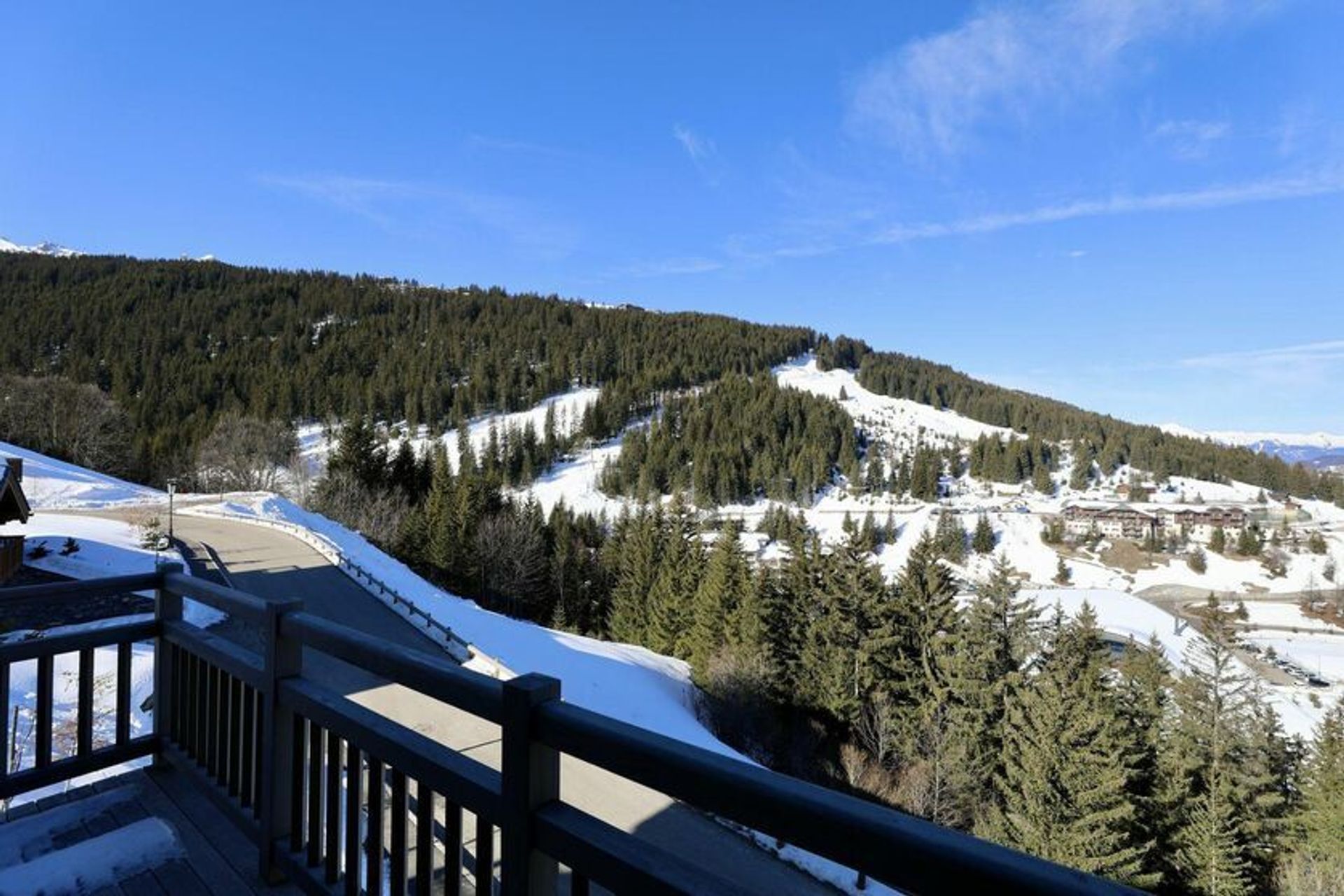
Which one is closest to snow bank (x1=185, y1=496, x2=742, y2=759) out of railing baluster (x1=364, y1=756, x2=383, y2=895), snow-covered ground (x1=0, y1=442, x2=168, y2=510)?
railing baluster (x1=364, y1=756, x2=383, y2=895)

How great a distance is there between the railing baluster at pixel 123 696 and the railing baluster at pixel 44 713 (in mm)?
282

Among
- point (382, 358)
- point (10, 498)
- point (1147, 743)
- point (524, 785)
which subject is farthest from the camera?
point (382, 358)

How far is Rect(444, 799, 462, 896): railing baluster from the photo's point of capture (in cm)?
196

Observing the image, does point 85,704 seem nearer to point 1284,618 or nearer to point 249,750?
point 249,750

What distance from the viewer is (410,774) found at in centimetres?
216

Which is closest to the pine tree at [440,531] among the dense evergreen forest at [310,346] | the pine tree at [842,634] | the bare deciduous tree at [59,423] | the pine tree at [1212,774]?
the pine tree at [842,634]

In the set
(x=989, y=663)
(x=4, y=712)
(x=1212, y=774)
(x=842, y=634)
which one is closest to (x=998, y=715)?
(x=989, y=663)

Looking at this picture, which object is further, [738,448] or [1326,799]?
[738,448]

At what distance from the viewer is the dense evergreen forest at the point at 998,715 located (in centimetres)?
1781

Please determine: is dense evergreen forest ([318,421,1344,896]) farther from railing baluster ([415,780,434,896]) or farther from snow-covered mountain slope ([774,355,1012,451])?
snow-covered mountain slope ([774,355,1012,451])

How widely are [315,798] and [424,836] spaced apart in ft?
3.07

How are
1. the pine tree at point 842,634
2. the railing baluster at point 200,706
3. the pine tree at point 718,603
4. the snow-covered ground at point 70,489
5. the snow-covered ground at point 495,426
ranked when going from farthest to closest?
1. the snow-covered ground at point 495,426
2. the snow-covered ground at point 70,489
3. the pine tree at point 718,603
4. the pine tree at point 842,634
5. the railing baluster at point 200,706

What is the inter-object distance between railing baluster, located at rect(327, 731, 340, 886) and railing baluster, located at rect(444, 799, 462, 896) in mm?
763

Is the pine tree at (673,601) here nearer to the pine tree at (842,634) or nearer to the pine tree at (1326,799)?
the pine tree at (842,634)
